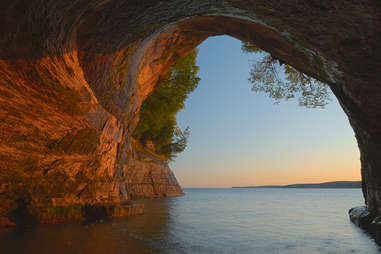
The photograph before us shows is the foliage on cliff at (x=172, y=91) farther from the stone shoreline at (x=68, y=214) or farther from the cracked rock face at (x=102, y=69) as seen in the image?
the stone shoreline at (x=68, y=214)

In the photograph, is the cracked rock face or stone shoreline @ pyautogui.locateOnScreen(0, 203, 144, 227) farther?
stone shoreline @ pyautogui.locateOnScreen(0, 203, 144, 227)

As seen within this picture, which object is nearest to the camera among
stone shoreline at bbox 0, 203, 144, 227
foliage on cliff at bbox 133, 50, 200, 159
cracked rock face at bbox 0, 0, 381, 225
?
cracked rock face at bbox 0, 0, 381, 225

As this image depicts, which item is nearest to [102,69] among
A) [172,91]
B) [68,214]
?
[68,214]

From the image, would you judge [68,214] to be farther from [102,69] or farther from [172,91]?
[172,91]

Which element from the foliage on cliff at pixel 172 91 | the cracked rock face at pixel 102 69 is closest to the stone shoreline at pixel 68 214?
the cracked rock face at pixel 102 69

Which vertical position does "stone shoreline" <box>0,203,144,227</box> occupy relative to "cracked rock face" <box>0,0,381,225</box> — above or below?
below

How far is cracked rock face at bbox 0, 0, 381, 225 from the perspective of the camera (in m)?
3.65

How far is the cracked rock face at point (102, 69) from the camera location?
3.65 metres

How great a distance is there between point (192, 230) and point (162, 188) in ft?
72.3

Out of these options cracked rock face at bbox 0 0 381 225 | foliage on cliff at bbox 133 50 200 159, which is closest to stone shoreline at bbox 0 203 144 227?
cracked rock face at bbox 0 0 381 225

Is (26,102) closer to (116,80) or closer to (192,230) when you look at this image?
(116,80)

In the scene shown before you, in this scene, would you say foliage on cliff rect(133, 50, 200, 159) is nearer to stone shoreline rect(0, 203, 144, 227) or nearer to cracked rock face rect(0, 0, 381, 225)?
cracked rock face rect(0, 0, 381, 225)

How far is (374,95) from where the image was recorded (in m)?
4.52

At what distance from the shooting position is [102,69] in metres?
7.18
